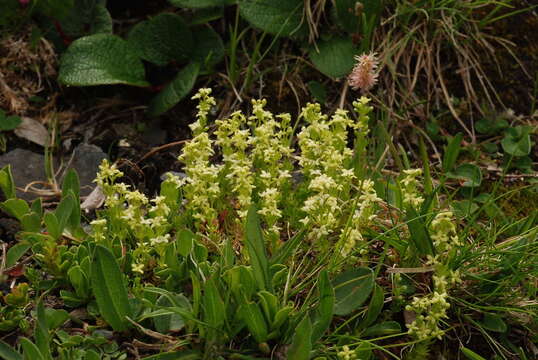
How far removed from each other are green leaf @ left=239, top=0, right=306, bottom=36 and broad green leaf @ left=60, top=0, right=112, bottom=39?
2.70ft

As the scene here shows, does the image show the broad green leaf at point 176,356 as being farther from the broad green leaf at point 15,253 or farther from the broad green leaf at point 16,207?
the broad green leaf at point 16,207

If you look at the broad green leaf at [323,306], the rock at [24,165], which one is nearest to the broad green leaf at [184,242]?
the broad green leaf at [323,306]

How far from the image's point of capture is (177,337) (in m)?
2.17

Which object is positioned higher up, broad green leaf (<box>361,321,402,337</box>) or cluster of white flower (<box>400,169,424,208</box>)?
cluster of white flower (<box>400,169,424,208</box>)

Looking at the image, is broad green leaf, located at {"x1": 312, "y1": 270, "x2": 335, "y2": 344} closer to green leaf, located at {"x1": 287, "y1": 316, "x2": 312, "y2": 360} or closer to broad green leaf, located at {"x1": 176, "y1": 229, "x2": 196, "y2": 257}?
green leaf, located at {"x1": 287, "y1": 316, "x2": 312, "y2": 360}

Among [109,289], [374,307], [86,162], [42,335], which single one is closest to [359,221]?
[374,307]

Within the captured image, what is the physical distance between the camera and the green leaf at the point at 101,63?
3.41 metres

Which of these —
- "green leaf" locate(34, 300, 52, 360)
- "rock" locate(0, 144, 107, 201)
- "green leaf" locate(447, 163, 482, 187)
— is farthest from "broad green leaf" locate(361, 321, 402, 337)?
"rock" locate(0, 144, 107, 201)

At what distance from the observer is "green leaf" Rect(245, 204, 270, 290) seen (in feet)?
6.95

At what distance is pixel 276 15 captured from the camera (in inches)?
139

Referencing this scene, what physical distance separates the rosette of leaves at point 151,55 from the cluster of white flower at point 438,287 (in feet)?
5.58

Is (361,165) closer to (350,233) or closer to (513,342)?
(350,233)

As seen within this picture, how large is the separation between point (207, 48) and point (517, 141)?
5.69 ft

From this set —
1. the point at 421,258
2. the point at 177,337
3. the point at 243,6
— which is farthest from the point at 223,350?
the point at 243,6
